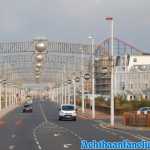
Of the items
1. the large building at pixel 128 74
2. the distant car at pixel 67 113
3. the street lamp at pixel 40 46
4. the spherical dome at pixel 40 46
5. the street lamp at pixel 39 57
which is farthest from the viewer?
the large building at pixel 128 74

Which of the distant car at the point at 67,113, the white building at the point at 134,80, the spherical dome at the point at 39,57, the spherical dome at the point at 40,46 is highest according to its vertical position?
the spherical dome at the point at 40,46

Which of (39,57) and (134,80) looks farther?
(134,80)

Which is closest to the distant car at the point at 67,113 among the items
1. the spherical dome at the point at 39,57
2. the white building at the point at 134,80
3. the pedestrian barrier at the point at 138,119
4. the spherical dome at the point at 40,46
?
the pedestrian barrier at the point at 138,119

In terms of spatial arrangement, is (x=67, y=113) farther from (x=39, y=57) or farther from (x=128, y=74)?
(x=128, y=74)

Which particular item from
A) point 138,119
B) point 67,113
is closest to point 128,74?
point 67,113

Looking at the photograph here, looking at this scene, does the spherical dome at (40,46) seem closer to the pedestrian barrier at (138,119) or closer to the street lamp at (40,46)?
the street lamp at (40,46)

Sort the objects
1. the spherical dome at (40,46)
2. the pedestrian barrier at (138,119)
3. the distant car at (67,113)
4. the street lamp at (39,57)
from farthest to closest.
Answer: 1. the street lamp at (39,57)
2. the spherical dome at (40,46)
3. the distant car at (67,113)
4. the pedestrian barrier at (138,119)

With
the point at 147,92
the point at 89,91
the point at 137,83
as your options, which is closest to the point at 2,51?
the point at 147,92

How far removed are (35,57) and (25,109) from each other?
42.1 feet

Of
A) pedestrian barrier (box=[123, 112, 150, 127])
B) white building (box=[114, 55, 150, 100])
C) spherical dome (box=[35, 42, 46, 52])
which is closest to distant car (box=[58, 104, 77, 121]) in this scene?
pedestrian barrier (box=[123, 112, 150, 127])

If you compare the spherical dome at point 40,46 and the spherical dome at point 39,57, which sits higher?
the spherical dome at point 40,46

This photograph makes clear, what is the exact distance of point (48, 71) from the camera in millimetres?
131250

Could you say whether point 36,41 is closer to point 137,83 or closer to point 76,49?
point 76,49

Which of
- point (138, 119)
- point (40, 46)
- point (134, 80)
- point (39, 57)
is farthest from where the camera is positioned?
point (134, 80)
